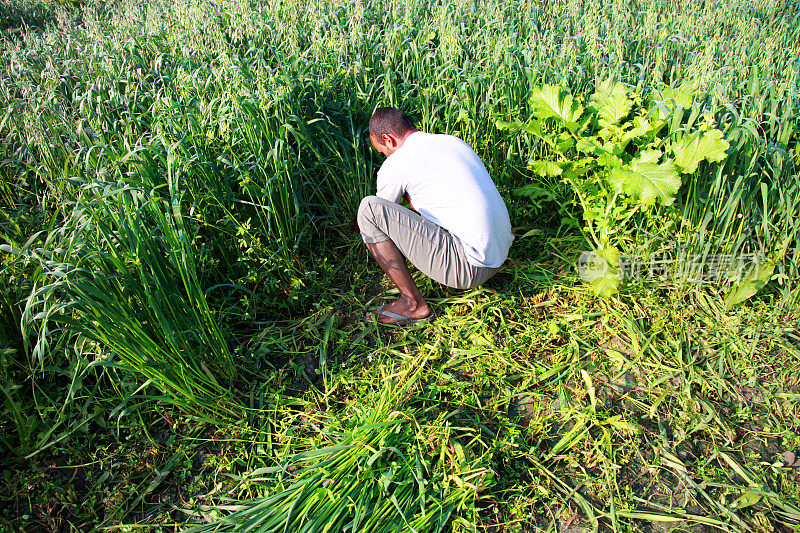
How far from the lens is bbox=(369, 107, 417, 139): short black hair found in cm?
222

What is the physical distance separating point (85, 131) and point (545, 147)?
8.40 ft

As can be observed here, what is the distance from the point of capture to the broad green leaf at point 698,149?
2.12 meters

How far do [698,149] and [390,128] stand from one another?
1.41 m

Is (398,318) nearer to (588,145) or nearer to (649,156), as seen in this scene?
(588,145)

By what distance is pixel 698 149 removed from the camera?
2168mm

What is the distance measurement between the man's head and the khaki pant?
277mm

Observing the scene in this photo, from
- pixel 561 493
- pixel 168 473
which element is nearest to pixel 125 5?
pixel 168 473

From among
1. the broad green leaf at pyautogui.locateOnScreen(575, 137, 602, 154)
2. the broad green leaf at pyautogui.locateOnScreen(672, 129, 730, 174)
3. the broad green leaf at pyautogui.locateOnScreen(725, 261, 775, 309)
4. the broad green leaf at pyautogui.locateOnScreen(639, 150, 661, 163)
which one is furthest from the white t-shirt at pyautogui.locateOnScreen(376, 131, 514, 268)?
the broad green leaf at pyautogui.locateOnScreen(725, 261, 775, 309)

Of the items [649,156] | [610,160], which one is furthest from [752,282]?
[610,160]

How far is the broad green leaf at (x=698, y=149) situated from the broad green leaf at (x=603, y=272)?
51 centimetres

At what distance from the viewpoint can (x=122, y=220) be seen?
5.91 ft

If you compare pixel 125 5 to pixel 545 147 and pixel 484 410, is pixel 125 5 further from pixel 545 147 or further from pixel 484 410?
pixel 484 410

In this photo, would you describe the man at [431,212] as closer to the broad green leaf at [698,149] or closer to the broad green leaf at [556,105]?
the broad green leaf at [556,105]

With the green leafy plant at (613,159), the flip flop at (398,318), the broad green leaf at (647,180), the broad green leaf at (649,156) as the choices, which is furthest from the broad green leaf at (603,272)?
the flip flop at (398,318)
